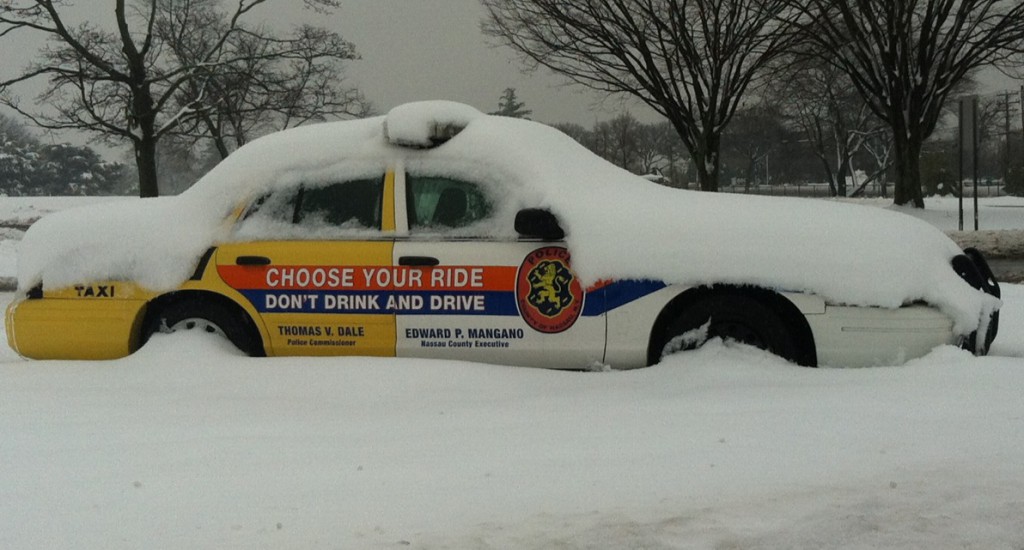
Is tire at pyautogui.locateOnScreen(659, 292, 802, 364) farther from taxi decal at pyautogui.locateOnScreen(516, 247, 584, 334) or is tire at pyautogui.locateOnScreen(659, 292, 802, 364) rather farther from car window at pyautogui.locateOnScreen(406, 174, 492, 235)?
car window at pyautogui.locateOnScreen(406, 174, 492, 235)

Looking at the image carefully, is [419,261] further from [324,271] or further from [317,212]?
[317,212]

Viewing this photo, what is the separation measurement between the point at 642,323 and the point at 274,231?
2173mm

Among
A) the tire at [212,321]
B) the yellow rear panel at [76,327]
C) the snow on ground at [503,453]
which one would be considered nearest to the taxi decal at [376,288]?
the tire at [212,321]

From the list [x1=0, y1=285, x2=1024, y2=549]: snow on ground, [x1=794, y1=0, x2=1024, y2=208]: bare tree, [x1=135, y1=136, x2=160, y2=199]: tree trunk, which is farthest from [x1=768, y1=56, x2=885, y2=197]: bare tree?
[x1=0, y1=285, x2=1024, y2=549]: snow on ground

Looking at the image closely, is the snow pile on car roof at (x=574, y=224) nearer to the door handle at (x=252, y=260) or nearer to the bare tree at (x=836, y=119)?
the door handle at (x=252, y=260)

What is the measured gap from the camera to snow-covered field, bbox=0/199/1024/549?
2.88 metres

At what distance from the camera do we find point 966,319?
15.4 ft

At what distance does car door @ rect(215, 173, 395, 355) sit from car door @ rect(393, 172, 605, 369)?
131 mm

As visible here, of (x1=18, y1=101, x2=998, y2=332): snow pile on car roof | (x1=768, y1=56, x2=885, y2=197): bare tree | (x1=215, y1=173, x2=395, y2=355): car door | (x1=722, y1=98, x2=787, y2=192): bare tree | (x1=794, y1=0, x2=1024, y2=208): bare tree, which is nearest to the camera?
(x1=18, y1=101, x2=998, y2=332): snow pile on car roof

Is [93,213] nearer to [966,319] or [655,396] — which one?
[655,396]

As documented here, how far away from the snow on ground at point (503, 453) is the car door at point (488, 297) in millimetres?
200

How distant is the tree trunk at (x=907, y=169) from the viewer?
2397 centimetres

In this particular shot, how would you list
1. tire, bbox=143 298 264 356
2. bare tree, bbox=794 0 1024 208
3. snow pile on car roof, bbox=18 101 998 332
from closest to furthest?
snow pile on car roof, bbox=18 101 998 332
tire, bbox=143 298 264 356
bare tree, bbox=794 0 1024 208

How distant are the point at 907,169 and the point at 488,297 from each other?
2245cm
